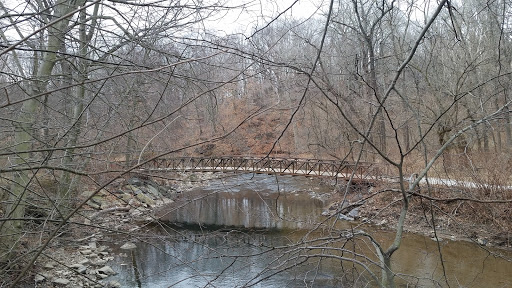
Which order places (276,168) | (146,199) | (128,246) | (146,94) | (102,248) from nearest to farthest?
(146,94), (102,248), (128,246), (276,168), (146,199)

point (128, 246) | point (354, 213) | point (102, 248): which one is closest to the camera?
point (102, 248)

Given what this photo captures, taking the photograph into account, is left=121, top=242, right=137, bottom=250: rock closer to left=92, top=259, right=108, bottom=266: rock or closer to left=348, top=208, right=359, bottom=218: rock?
left=92, top=259, right=108, bottom=266: rock

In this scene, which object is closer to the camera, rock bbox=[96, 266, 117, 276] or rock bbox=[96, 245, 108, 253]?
rock bbox=[96, 266, 117, 276]

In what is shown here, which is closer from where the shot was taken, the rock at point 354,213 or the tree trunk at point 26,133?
the tree trunk at point 26,133

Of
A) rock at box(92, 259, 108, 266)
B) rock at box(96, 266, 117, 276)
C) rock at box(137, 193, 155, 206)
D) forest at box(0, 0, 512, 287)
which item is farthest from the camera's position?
rock at box(137, 193, 155, 206)

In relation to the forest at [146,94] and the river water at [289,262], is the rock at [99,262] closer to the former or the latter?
the river water at [289,262]

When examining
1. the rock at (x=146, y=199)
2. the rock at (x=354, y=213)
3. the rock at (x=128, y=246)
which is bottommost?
the rock at (x=128, y=246)

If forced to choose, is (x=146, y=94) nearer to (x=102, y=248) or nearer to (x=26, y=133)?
(x=26, y=133)

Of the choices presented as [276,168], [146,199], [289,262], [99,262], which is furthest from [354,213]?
[99,262]

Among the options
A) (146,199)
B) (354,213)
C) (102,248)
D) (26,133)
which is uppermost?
(26,133)

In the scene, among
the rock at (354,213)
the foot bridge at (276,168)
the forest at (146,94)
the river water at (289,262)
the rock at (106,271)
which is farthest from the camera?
the rock at (354,213)

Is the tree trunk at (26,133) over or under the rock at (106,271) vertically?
over

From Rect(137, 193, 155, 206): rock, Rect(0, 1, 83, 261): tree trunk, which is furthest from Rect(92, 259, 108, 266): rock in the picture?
Rect(137, 193, 155, 206): rock

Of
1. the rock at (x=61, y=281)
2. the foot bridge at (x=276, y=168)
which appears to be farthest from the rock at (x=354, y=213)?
the rock at (x=61, y=281)
